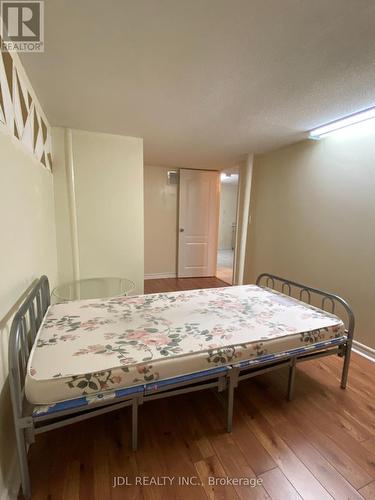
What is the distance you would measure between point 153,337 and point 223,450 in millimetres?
715

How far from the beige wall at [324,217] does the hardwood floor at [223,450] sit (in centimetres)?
102

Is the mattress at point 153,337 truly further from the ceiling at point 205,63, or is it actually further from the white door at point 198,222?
the white door at point 198,222

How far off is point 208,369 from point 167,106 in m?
1.99

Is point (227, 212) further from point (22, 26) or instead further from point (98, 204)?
point (22, 26)

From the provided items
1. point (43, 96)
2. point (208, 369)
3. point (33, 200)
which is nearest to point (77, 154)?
point (43, 96)

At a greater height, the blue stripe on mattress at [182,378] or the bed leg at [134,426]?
the blue stripe on mattress at [182,378]

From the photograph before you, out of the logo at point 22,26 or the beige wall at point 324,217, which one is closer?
the logo at point 22,26

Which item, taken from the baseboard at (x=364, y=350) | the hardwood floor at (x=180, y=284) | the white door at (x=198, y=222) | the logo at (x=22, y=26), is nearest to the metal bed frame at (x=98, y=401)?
the baseboard at (x=364, y=350)

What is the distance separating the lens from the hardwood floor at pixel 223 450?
110 centimetres

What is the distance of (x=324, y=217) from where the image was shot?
100 inches

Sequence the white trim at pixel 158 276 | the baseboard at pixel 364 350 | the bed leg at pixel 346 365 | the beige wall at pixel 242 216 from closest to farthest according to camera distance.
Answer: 1. the bed leg at pixel 346 365
2. the baseboard at pixel 364 350
3. the beige wall at pixel 242 216
4. the white trim at pixel 158 276

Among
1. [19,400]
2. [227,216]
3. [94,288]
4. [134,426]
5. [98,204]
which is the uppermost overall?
[98,204]

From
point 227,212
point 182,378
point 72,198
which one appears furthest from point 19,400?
point 227,212

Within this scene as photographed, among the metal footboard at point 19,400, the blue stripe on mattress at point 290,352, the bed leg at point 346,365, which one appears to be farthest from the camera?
the bed leg at point 346,365
